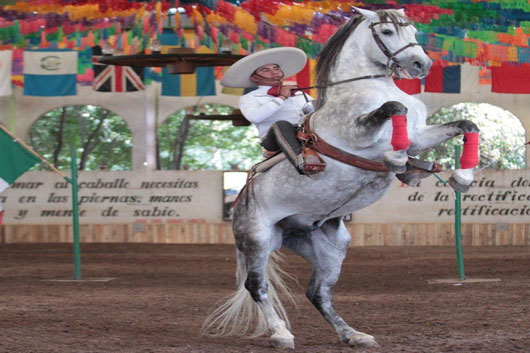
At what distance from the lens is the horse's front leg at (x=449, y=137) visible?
590 cm

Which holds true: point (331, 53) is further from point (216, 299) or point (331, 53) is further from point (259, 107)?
point (216, 299)

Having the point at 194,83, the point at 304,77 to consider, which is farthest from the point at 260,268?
the point at 194,83

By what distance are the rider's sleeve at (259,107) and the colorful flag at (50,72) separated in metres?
11.4

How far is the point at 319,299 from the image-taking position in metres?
6.98

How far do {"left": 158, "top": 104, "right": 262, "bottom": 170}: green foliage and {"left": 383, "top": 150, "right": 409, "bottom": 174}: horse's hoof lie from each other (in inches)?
676

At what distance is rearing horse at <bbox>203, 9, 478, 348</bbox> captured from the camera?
237 inches

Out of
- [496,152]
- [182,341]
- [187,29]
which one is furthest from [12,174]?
[496,152]

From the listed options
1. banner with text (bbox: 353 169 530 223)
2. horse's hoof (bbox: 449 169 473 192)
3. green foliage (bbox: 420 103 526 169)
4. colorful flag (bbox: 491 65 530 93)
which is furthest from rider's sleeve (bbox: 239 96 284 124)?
green foliage (bbox: 420 103 526 169)

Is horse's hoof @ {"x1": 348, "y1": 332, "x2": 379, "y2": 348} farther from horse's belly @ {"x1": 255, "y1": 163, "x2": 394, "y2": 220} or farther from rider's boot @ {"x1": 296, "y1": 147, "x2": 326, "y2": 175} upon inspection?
rider's boot @ {"x1": 296, "y1": 147, "x2": 326, "y2": 175}

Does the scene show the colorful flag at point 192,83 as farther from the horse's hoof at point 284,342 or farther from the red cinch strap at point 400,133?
the red cinch strap at point 400,133

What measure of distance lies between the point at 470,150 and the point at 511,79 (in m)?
12.6

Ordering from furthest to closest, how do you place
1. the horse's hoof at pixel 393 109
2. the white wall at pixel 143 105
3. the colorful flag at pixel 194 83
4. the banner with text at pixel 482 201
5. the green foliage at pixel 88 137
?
the green foliage at pixel 88 137 < the white wall at pixel 143 105 < the banner with text at pixel 482 201 < the colorful flag at pixel 194 83 < the horse's hoof at pixel 393 109

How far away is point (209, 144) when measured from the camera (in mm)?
23297

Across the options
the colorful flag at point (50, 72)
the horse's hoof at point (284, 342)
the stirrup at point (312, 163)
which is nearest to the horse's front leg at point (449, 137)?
the stirrup at point (312, 163)
